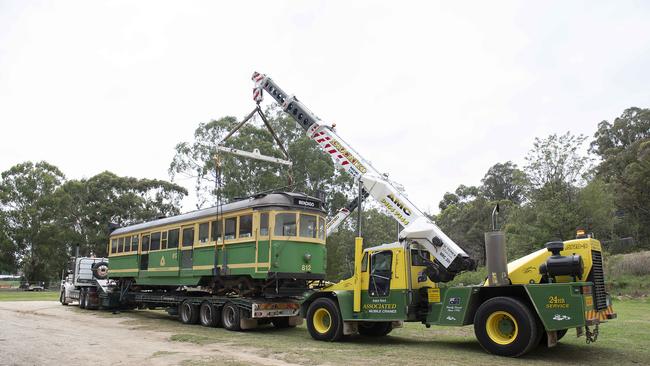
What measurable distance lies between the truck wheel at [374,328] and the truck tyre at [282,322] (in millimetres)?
3303

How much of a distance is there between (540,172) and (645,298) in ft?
32.5

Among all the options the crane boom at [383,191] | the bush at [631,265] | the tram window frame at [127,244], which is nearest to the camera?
the crane boom at [383,191]

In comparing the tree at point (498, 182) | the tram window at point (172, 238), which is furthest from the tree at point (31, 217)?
the tree at point (498, 182)

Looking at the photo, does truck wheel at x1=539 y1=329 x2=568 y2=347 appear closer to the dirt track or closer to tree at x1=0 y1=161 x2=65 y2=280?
the dirt track

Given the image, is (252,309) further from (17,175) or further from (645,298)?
(17,175)

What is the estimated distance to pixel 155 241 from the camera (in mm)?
18953

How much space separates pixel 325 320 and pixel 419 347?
96.5 inches

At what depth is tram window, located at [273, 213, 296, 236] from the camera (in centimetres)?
1429

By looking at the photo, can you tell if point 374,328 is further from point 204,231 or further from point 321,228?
point 204,231

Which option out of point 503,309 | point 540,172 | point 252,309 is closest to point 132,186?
point 540,172

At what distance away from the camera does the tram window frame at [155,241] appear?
1875 cm

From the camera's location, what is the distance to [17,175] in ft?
173

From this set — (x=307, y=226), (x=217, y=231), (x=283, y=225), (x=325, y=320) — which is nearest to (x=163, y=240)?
(x=217, y=231)

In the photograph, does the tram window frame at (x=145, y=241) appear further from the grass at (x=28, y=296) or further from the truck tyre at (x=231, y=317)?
the grass at (x=28, y=296)
